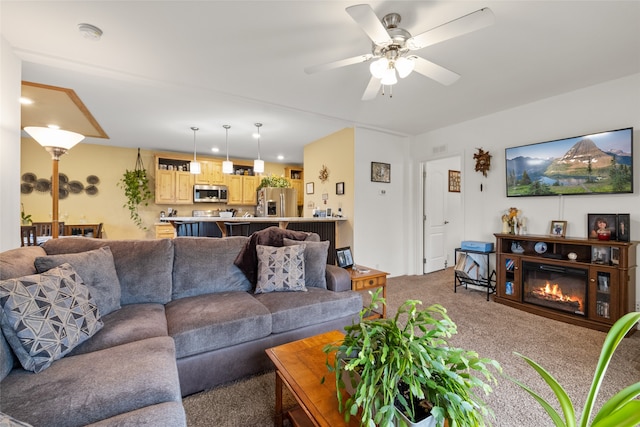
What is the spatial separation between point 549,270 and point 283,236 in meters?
3.06

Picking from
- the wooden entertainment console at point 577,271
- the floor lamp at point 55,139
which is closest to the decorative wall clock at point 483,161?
the wooden entertainment console at point 577,271

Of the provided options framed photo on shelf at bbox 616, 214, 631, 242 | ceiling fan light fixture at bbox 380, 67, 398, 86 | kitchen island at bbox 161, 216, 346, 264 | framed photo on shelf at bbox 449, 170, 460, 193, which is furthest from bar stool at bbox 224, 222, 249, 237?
framed photo on shelf at bbox 616, 214, 631, 242

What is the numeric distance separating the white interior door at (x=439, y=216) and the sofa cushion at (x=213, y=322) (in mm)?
3888

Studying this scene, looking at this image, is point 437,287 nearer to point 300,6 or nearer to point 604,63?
point 604,63

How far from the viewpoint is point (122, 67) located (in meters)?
2.63

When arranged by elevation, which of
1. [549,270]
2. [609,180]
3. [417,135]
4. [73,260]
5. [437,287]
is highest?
[417,135]

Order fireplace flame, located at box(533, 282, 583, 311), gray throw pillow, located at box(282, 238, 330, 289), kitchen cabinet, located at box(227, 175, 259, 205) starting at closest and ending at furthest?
gray throw pillow, located at box(282, 238, 330, 289) < fireplace flame, located at box(533, 282, 583, 311) < kitchen cabinet, located at box(227, 175, 259, 205)

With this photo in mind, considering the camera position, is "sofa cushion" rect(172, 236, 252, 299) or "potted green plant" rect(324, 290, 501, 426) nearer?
"potted green plant" rect(324, 290, 501, 426)

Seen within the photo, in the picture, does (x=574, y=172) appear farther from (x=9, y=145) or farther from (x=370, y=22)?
(x=9, y=145)

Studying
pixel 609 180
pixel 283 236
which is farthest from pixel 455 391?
pixel 609 180

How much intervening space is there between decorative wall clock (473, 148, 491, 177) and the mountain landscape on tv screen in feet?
0.88

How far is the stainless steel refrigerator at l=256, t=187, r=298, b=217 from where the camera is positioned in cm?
565

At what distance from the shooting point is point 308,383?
1.19m

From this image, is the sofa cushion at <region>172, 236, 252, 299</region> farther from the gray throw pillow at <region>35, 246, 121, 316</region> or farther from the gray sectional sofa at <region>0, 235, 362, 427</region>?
the gray throw pillow at <region>35, 246, 121, 316</region>
